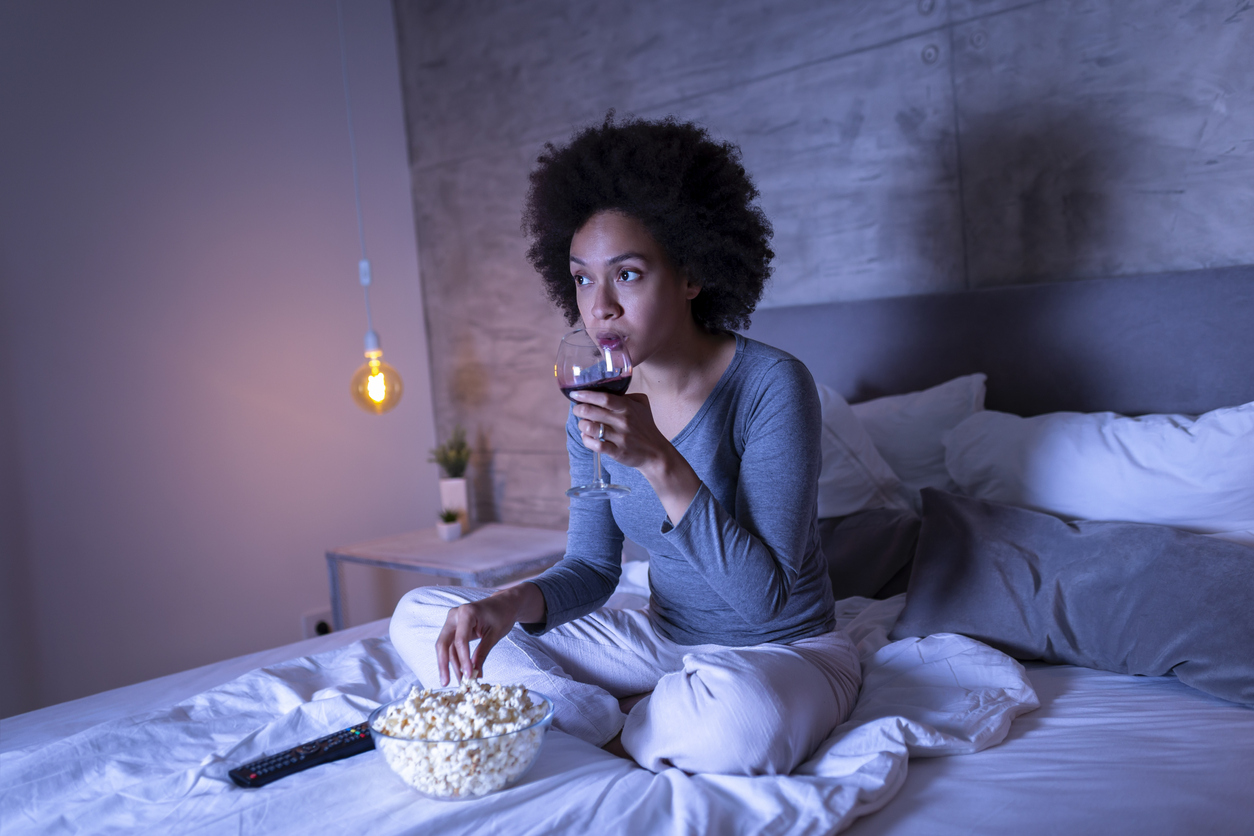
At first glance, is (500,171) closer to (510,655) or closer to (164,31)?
(164,31)

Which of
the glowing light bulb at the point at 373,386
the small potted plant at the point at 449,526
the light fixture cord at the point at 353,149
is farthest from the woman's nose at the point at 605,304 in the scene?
the light fixture cord at the point at 353,149

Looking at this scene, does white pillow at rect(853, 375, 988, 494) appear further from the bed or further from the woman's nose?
the woman's nose

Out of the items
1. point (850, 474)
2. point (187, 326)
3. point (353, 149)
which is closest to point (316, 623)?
point (187, 326)

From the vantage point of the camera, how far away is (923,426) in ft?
6.55

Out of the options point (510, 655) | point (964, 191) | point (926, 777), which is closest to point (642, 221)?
point (510, 655)

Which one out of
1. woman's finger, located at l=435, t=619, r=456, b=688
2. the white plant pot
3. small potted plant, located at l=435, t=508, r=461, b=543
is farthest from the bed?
the white plant pot

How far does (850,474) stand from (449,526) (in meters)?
1.44

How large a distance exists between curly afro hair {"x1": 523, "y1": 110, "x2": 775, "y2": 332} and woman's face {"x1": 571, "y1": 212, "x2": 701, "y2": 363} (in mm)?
42

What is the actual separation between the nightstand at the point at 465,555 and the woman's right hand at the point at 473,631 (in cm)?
111

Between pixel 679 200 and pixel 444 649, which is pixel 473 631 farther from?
pixel 679 200

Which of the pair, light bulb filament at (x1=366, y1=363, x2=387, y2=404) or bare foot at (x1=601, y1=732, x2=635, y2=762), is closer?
bare foot at (x1=601, y1=732, x2=635, y2=762)

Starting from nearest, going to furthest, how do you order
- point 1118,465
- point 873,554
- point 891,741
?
point 891,741
point 1118,465
point 873,554

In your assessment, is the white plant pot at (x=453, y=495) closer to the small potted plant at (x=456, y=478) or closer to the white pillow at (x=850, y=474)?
the small potted plant at (x=456, y=478)

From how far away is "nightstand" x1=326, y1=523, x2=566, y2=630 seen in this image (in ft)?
8.23
